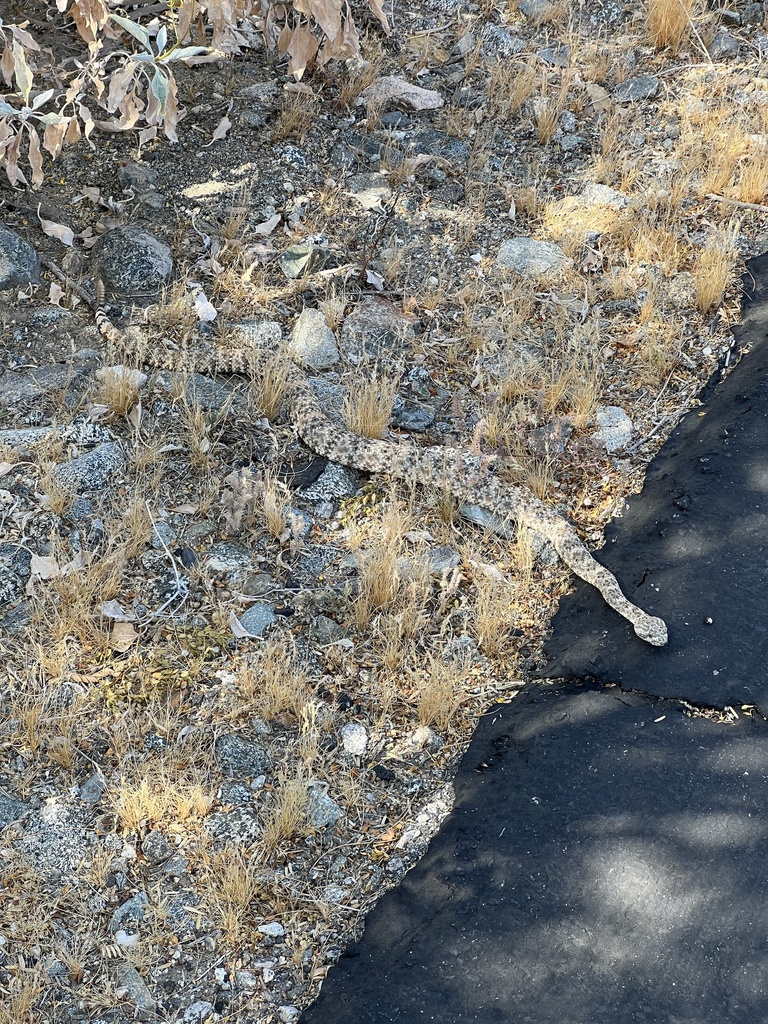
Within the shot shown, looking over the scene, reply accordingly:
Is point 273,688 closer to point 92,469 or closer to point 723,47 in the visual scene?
point 92,469

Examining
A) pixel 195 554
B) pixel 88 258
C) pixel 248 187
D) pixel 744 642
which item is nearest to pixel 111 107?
pixel 88 258

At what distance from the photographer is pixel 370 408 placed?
17.3 ft

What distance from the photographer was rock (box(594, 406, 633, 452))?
17.5 ft

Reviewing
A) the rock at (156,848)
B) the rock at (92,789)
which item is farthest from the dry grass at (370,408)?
the rock at (156,848)

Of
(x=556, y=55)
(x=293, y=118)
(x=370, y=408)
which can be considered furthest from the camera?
(x=556, y=55)

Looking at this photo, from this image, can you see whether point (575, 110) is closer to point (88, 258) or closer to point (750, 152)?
point (750, 152)

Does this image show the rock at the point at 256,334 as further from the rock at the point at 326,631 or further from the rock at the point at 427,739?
the rock at the point at 427,739

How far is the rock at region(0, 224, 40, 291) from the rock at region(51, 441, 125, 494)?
142 cm

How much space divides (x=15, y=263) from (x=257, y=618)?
112 inches

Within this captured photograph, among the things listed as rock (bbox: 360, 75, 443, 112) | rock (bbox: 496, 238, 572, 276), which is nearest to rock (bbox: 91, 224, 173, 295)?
rock (bbox: 496, 238, 572, 276)

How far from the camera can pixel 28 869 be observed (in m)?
3.64

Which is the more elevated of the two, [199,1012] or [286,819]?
[286,819]

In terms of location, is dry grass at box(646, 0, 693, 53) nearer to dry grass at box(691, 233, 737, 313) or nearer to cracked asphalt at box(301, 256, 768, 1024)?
dry grass at box(691, 233, 737, 313)

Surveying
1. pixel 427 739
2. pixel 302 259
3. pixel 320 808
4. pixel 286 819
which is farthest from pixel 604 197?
pixel 286 819
